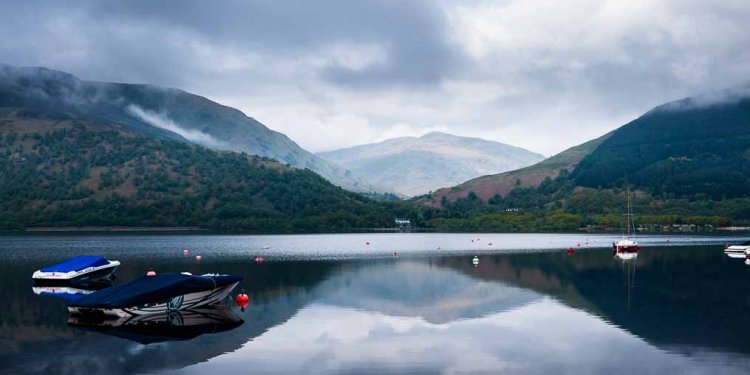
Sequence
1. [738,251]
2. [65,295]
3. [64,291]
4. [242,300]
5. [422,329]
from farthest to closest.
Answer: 1. [738,251]
2. [64,291]
3. [65,295]
4. [242,300]
5. [422,329]

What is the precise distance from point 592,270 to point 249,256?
49.3m

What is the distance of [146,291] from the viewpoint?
139ft

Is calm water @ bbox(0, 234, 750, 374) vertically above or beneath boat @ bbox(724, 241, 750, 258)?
beneath

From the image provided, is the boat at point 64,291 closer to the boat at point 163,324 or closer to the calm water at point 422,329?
the calm water at point 422,329

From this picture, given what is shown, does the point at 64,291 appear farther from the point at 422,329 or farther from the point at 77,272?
the point at 422,329

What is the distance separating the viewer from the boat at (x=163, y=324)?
120 ft

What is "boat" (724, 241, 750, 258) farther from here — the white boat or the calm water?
the white boat

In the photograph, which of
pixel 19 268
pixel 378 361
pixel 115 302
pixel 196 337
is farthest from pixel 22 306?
pixel 19 268

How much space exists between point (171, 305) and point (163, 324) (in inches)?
147

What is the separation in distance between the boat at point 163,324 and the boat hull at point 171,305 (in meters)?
0.27

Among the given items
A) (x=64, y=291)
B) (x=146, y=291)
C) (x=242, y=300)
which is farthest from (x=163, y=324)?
(x=64, y=291)

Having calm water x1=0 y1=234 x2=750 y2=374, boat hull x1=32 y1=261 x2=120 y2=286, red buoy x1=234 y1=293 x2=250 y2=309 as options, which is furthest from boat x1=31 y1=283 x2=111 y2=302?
red buoy x1=234 y1=293 x2=250 y2=309

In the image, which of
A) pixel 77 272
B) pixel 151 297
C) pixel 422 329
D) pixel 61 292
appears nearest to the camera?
pixel 422 329

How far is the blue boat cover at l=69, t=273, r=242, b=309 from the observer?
41594 mm
